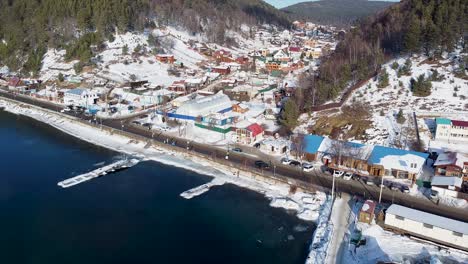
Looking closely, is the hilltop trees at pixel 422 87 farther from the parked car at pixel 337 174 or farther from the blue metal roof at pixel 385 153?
the parked car at pixel 337 174

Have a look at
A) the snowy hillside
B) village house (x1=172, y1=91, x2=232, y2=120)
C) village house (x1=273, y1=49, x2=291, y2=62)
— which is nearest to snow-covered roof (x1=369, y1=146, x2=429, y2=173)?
the snowy hillside

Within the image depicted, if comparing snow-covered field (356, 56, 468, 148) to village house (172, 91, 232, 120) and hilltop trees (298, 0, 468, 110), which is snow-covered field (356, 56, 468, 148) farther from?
village house (172, 91, 232, 120)

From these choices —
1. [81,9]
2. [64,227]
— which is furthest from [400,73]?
[81,9]

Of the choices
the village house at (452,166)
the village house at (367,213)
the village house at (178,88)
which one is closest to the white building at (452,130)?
the village house at (452,166)

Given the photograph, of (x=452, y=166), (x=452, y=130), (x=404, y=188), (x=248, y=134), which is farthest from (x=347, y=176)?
(x=452, y=130)

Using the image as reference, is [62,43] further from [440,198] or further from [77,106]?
[440,198]
